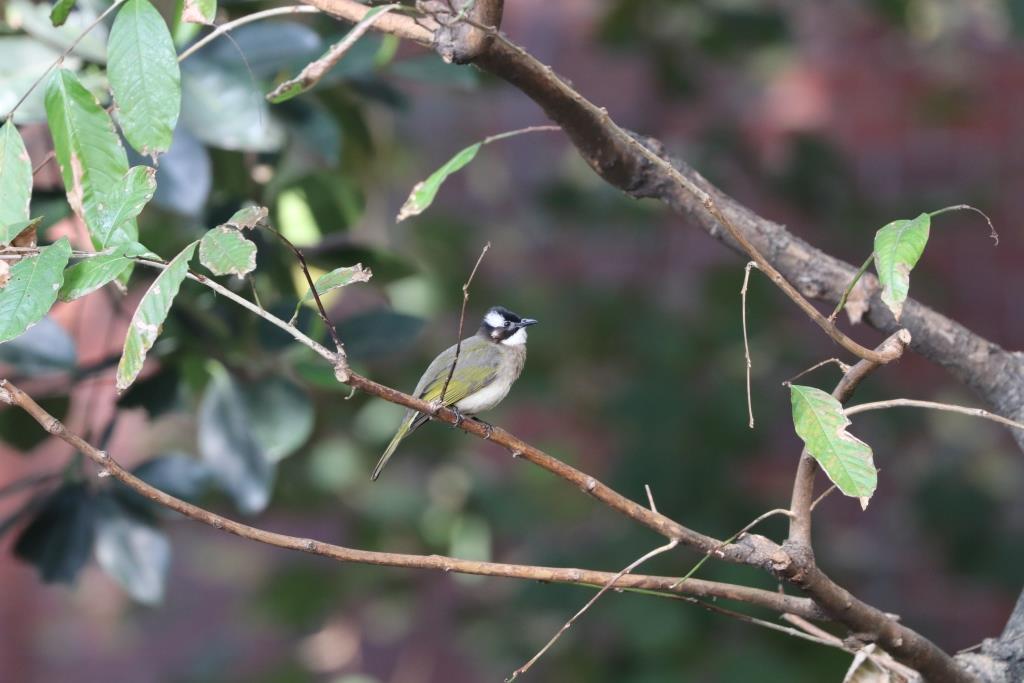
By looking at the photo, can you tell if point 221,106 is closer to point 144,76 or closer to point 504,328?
point 144,76

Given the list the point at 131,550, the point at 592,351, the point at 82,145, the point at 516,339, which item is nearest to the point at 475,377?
the point at 516,339

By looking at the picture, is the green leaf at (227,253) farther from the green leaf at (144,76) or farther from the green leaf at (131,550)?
the green leaf at (131,550)

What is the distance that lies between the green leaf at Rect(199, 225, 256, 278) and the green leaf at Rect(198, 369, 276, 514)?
1055 mm

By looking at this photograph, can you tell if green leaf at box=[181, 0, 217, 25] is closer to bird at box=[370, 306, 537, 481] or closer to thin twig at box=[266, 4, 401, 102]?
thin twig at box=[266, 4, 401, 102]

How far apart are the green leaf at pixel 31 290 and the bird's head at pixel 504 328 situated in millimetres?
1650

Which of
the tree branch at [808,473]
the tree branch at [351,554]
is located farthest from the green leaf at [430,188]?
the tree branch at [808,473]

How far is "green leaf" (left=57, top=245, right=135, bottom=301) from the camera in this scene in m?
1.22

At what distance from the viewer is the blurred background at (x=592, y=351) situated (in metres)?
2.35

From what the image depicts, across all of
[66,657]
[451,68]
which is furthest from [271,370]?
[66,657]

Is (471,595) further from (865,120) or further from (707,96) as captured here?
(865,120)

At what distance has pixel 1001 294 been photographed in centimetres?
455

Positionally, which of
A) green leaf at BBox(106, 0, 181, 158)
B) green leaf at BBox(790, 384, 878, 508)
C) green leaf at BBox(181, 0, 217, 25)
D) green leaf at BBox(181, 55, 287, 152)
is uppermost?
green leaf at BBox(181, 0, 217, 25)

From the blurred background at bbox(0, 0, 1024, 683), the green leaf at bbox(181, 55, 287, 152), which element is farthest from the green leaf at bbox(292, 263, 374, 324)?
the blurred background at bbox(0, 0, 1024, 683)

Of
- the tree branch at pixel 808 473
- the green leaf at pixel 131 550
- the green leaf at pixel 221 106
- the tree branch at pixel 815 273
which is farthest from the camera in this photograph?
the green leaf at pixel 131 550
